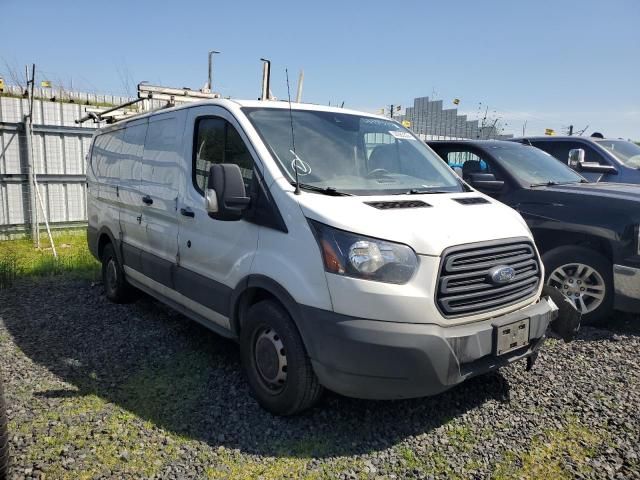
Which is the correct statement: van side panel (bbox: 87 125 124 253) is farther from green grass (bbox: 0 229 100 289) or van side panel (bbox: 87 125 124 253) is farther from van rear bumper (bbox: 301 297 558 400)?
van rear bumper (bbox: 301 297 558 400)

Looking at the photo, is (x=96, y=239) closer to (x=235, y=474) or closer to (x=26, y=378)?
(x=26, y=378)

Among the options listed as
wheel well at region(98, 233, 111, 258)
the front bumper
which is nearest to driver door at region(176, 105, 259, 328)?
wheel well at region(98, 233, 111, 258)

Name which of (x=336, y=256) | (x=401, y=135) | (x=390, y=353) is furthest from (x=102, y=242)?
(x=390, y=353)

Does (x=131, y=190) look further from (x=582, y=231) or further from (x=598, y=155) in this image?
(x=598, y=155)

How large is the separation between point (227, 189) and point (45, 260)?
578 centimetres

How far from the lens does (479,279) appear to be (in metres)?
2.86

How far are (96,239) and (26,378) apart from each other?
2623 mm

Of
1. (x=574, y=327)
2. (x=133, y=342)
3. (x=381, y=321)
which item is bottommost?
(x=133, y=342)

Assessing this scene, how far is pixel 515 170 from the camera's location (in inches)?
216

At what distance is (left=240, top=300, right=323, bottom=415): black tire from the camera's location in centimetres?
291

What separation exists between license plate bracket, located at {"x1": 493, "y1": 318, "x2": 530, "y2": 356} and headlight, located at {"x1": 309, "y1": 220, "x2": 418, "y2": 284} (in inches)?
27.3

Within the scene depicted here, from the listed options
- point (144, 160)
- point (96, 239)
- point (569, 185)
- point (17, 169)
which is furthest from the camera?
point (17, 169)

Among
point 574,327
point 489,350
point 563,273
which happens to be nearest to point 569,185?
point 563,273

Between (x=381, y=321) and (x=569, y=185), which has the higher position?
(x=569, y=185)
